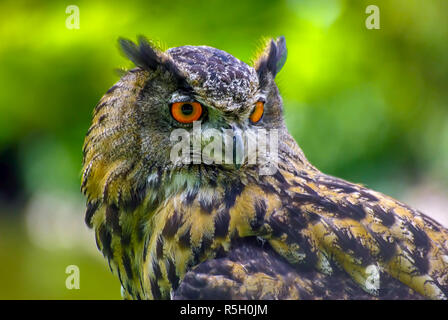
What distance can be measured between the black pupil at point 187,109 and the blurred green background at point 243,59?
4.69m

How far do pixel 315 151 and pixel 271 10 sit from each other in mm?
2071

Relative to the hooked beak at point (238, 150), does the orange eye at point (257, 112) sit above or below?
above

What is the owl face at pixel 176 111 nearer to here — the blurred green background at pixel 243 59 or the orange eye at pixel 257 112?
the orange eye at pixel 257 112

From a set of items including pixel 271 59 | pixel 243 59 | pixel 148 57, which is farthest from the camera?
pixel 243 59

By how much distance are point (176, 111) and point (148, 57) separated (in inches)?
11.8

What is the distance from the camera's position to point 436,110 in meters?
7.90

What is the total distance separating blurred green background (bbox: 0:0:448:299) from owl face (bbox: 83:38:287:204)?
445 cm

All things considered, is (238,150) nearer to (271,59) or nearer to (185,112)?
(185,112)

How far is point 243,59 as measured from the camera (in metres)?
7.76

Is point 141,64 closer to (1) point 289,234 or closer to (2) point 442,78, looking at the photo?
(1) point 289,234

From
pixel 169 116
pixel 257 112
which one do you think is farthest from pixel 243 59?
pixel 169 116

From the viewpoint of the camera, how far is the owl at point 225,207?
235 centimetres

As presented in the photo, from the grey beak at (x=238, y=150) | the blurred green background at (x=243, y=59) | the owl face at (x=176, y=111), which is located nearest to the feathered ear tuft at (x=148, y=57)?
the owl face at (x=176, y=111)

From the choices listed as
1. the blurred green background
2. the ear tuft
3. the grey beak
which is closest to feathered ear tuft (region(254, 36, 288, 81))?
the grey beak
